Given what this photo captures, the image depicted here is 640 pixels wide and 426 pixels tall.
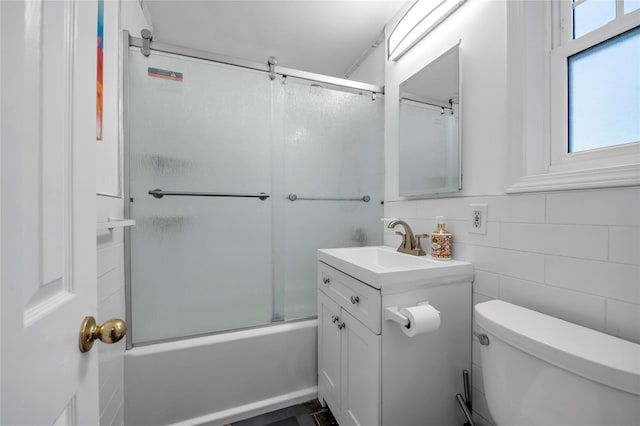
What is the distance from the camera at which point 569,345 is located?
1.94ft

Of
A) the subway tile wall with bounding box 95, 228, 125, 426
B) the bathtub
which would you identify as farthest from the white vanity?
the subway tile wall with bounding box 95, 228, 125, 426

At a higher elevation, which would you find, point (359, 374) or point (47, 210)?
point (47, 210)

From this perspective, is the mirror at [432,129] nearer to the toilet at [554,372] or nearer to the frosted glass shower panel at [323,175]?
the frosted glass shower panel at [323,175]

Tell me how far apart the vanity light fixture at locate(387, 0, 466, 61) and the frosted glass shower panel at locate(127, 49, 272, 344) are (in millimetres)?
829

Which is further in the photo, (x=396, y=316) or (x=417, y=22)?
(x=417, y=22)

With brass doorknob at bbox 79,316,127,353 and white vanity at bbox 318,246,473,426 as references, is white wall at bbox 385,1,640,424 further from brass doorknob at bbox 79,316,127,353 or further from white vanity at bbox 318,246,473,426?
brass doorknob at bbox 79,316,127,353

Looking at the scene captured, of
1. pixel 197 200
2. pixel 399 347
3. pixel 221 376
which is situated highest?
pixel 197 200

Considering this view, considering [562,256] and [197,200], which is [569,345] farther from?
[197,200]

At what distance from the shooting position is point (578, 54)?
0.85 meters

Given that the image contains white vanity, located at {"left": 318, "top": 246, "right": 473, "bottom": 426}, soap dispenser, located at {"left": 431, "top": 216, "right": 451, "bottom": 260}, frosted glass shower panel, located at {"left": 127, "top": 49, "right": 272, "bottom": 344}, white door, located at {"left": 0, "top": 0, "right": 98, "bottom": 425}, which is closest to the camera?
white door, located at {"left": 0, "top": 0, "right": 98, "bottom": 425}

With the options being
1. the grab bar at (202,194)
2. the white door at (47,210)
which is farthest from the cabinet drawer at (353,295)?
the white door at (47,210)

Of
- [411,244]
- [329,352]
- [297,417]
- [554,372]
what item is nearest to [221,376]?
[297,417]

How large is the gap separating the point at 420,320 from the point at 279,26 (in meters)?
1.95

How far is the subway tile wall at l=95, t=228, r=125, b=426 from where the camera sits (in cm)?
92
